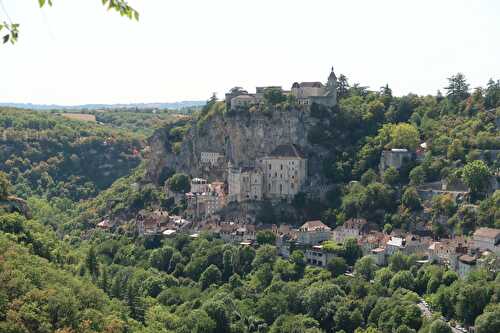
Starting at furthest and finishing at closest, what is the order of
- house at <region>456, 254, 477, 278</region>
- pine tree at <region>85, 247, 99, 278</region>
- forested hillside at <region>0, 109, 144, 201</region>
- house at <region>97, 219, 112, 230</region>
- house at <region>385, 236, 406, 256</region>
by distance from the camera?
forested hillside at <region>0, 109, 144, 201</region> → house at <region>97, 219, 112, 230</region> → pine tree at <region>85, 247, 99, 278</region> → house at <region>385, 236, 406, 256</region> → house at <region>456, 254, 477, 278</region>

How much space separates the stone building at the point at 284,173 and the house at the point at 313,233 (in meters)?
7.13

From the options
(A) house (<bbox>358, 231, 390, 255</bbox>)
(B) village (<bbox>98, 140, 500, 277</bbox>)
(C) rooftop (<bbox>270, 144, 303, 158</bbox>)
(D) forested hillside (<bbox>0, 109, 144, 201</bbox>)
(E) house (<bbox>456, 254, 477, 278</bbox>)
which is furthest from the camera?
(D) forested hillside (<bbox>0, 109, 144, 201</bbox>)

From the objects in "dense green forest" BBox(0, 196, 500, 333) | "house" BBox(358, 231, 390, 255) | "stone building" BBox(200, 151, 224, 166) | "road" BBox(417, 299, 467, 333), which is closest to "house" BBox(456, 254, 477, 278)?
"dense green forest" BBox(0, 196, 500, 333)

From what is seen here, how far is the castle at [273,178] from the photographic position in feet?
224

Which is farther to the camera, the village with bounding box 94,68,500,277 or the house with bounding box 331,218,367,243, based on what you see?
the house with bounding box 331,218,367,243

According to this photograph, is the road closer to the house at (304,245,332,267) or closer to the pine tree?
the house at (304,245,332,267)

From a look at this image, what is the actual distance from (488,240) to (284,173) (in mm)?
21439

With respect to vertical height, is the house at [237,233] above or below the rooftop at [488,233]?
below

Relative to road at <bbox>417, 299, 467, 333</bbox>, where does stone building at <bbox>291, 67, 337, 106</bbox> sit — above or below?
above

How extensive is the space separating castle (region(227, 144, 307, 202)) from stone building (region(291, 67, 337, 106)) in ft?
20.8

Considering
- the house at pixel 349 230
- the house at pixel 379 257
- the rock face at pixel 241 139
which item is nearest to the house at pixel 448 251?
the house at pixel 379 257

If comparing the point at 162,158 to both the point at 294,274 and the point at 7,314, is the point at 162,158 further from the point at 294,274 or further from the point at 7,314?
the point at 7,314

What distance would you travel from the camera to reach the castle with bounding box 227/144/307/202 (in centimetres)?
6819

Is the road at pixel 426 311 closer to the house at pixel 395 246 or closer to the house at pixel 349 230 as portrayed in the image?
the house at pixel 395 246
